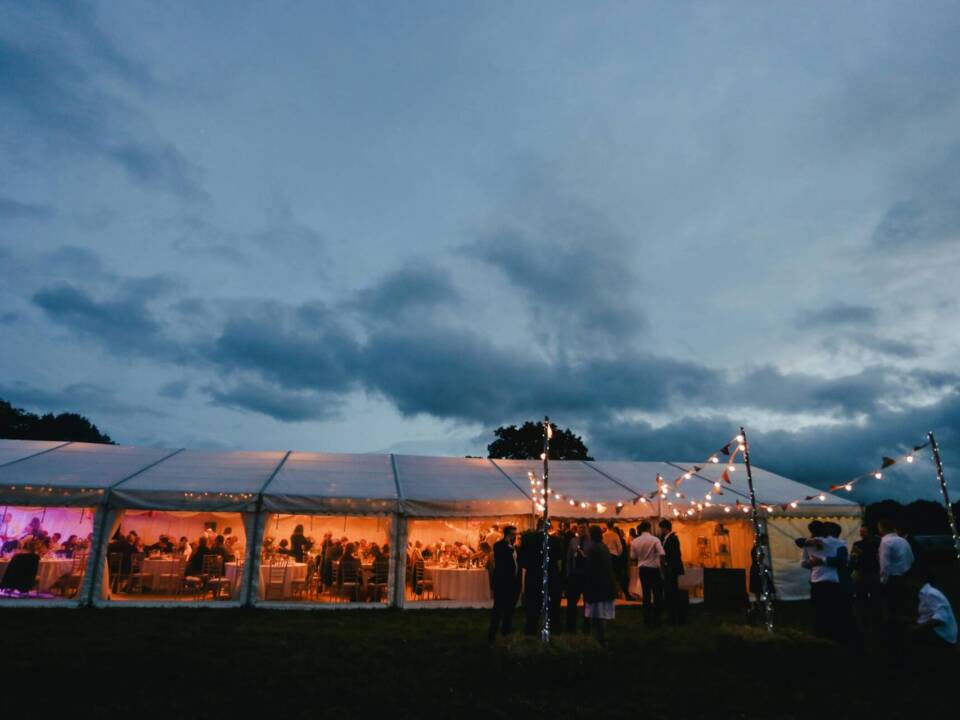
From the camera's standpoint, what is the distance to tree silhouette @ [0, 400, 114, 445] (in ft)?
101

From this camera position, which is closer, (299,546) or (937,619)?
(937,619)

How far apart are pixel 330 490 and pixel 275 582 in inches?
67.0

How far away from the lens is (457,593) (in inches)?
384

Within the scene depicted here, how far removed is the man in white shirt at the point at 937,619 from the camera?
4965 mm

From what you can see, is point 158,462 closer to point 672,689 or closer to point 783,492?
point 672,689

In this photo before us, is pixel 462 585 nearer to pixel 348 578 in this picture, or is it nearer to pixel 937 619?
pixel 348 578

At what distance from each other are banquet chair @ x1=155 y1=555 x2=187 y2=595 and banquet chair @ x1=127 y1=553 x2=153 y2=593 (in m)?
0.22

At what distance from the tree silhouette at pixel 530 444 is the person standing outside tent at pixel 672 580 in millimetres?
23656

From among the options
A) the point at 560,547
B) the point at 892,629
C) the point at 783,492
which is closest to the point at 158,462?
the point at 560,547

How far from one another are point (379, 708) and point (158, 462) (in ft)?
26.6

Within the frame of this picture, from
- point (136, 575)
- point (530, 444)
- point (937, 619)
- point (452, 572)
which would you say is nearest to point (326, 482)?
point (452, 572)

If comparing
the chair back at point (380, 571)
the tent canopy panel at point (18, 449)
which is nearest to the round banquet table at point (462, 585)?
the chair back at point (380, 571)

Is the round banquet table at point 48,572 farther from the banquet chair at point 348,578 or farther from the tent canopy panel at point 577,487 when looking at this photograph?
the tent canopy panel at point 577,487

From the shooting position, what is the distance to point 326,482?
32.6ft
